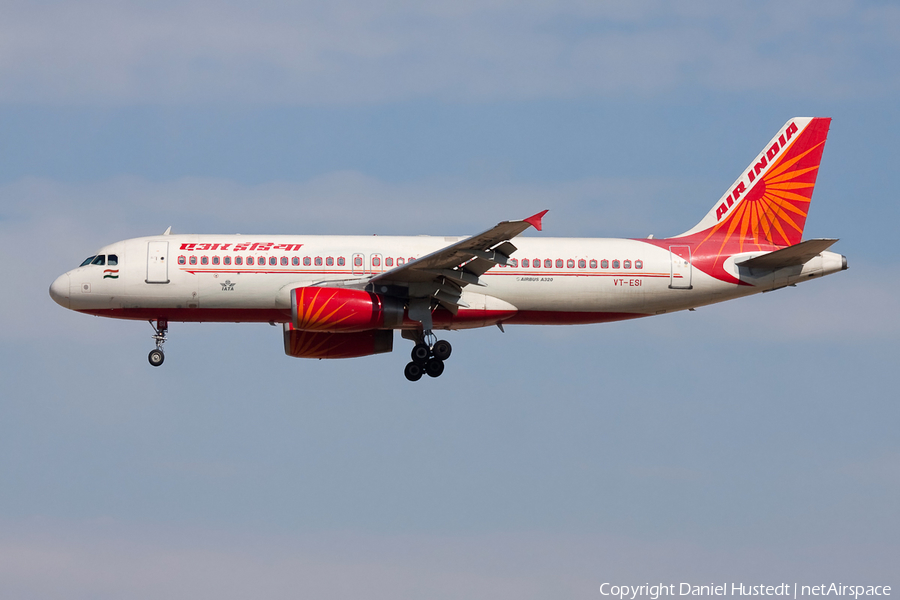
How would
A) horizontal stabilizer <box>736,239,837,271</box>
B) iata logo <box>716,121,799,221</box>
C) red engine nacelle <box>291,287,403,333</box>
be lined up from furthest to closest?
iata logo <box>716,121,799,221</box>
horizontal stabilizer <box>736,239,837,271</box>
red engine nacelle <box>291,287,403,333</box>

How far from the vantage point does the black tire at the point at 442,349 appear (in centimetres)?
4378

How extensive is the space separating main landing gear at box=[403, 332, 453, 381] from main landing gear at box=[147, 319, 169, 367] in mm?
8528

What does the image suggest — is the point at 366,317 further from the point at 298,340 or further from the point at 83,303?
the point at 83,303

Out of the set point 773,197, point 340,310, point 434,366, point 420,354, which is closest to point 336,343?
point 420,354

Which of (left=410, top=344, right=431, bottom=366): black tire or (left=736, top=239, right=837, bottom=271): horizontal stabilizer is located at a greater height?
(left=736, top=239, right=837, bottom=271): horizontal stabilizer

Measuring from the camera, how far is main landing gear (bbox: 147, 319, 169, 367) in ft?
144

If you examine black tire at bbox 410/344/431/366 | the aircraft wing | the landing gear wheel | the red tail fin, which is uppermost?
the red tail fin

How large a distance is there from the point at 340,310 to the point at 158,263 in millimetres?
6835

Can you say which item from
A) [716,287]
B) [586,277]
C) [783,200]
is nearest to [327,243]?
[586,277]

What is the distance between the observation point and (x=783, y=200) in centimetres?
4734

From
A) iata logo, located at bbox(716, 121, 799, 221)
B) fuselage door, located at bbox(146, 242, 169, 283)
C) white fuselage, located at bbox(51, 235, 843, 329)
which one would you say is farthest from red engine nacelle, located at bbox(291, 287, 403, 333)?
iata logo, located at bbox(716, 121, 799, 221)

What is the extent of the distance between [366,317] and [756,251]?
49.1ft

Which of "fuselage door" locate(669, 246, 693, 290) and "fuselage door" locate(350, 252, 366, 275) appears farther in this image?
"fuselage door" locate(669, 246, 693, 290)

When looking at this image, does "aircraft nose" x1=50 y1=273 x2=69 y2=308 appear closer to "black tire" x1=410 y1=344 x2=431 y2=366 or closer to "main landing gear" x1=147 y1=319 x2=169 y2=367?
"main landing gear" x1=147 y1=319 x2=169 y2=367
